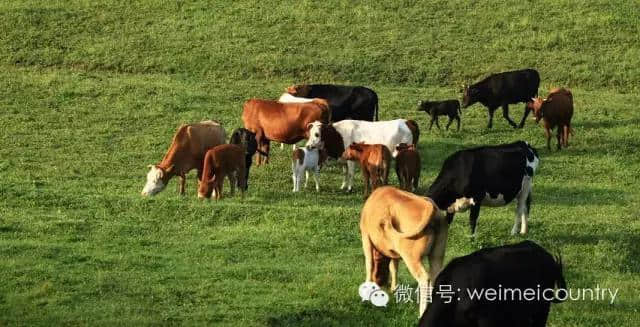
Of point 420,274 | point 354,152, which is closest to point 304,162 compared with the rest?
point 354,152

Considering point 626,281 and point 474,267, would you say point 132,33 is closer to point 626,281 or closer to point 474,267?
point 626,281

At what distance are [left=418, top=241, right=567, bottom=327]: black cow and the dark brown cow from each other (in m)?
9.47

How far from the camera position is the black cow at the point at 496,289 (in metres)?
12.4

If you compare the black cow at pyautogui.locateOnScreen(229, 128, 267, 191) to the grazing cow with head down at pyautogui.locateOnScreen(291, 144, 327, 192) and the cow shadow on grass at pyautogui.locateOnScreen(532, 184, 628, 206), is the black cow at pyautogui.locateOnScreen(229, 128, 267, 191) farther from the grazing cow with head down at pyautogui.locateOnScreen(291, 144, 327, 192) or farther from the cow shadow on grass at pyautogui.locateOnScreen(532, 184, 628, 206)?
the cow shadow on grass at pyautogui.locateOnScreen(532, 184, 628, 206)

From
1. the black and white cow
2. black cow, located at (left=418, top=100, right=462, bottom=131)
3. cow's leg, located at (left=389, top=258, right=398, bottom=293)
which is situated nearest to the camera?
cow's leg, located at (left=389, top=258, right=398, bottom=293)

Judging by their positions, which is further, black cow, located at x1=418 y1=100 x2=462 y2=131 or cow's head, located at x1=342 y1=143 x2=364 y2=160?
black cow, located at x1=418 y1=100 x2=462 y2=131

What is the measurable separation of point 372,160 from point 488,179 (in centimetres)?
411

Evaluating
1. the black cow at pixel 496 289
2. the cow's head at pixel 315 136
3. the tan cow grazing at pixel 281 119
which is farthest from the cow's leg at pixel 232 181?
the black cow at pixel 496 289

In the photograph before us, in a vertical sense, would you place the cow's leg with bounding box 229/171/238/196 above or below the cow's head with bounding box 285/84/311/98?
below

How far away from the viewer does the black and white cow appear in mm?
18594

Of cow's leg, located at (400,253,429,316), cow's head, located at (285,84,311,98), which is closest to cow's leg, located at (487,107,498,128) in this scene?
cow's head, located at (285,84,311,98)

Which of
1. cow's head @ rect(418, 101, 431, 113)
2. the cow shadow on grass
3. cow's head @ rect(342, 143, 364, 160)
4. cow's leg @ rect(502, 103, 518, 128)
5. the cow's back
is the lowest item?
the cow shadow on grass

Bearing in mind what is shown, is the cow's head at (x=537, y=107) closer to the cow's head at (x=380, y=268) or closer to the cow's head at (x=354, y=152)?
the cow's head at (x=354, y=152)

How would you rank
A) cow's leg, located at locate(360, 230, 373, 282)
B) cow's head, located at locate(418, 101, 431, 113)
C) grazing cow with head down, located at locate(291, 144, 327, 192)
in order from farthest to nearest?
cow's head, located at locate(418, 101, 431, 113), grazing cow with head down, located at locate(291, 144, 327, 192), cow's leg, located at locate(360, 230, 373, 282)
